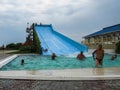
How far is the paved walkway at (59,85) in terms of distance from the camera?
341 inches

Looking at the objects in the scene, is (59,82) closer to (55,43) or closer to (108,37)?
(55,43)

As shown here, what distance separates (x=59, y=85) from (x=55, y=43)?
28.5m

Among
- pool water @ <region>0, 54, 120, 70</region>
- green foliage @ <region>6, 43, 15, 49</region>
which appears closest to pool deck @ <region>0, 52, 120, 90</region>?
pool water @ <region>0, 54, 120, 70</region>

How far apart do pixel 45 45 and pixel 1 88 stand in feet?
89.5

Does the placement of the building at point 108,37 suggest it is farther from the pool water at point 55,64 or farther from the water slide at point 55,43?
the pool water at point 55,64

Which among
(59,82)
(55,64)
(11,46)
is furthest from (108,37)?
(59,82)

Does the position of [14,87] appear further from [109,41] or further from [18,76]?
[109,41]

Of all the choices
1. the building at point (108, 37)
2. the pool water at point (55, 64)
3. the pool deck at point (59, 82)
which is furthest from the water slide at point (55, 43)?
the pool deck at point (59, 82)

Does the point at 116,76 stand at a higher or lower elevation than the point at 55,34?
lower

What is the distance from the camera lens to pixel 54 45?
3656 centimetres

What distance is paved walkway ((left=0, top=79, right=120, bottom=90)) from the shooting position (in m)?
8.66

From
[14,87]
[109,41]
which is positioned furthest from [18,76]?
[109,41]

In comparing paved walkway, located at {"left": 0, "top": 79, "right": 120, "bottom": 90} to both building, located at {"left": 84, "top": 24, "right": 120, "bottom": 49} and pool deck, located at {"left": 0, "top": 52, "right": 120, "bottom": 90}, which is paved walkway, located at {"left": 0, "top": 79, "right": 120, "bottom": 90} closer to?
pool deck, located at {"left": 0, "top": 52, "right": 120, "bottom": 90}

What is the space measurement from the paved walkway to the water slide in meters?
23.5
